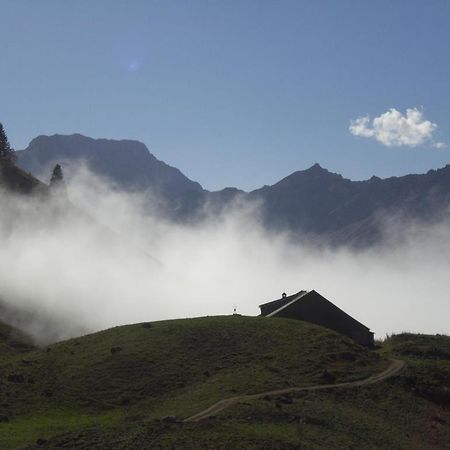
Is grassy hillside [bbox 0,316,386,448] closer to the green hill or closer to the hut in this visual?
the green hill

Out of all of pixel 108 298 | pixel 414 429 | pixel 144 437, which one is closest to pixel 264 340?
pixel 414 429

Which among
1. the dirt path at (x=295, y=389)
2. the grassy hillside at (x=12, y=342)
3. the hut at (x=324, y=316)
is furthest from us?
the hut at (x=324, y=316)

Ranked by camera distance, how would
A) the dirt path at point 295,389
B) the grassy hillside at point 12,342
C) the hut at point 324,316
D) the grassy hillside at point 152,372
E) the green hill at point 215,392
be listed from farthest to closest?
the hut at point 324,316
the grassy hillside at point 12,342
the grassy hillside at point 152,372
the dirt path at point 295,389
the green hill at point 215,392

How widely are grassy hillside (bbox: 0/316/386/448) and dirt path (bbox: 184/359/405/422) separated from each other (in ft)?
3.03

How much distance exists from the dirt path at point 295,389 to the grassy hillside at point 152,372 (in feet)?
3.03

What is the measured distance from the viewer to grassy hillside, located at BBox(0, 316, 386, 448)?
45562mm

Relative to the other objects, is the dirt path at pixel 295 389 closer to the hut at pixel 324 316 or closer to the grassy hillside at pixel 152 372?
the grassy hillside at pixel 152 372

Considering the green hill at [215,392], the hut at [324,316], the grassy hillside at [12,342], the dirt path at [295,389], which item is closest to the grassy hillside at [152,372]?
the green hill at [215,392]

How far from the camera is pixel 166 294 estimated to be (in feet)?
650

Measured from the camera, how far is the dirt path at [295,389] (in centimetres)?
4500

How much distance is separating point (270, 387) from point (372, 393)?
425 inches

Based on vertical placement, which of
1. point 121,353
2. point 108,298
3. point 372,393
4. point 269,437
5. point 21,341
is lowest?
point 269,437

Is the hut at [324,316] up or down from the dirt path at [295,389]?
up

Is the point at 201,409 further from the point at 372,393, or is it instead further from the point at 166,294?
the point at 166,294
